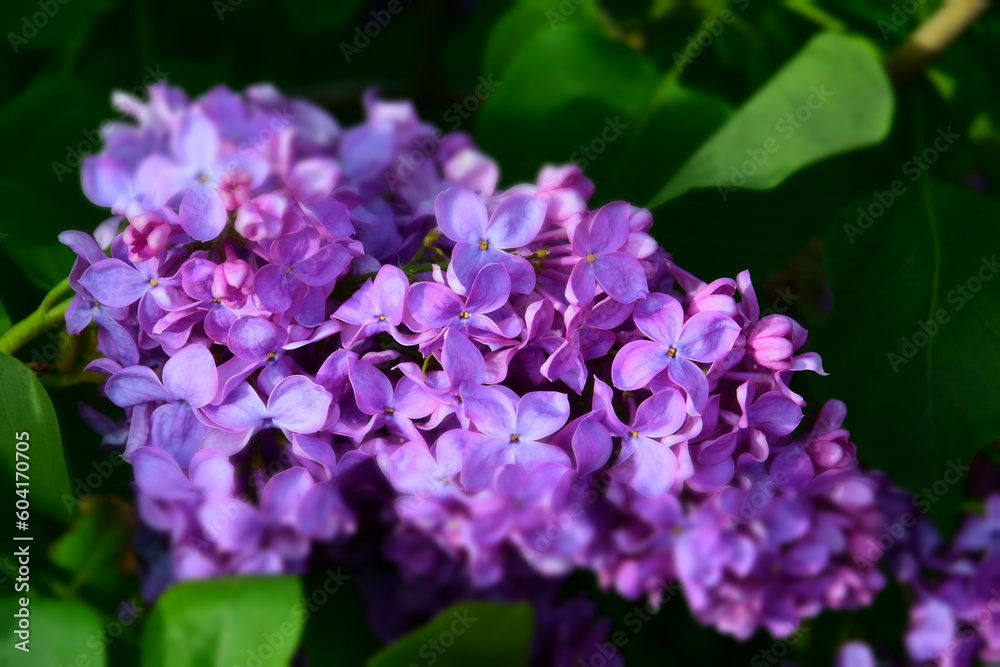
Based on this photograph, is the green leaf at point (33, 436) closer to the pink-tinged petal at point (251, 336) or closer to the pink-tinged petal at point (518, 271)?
the pink-tinged petal at point (251, 336)

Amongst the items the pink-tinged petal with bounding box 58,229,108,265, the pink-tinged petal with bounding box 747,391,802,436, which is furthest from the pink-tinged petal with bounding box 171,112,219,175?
the pink-tinged petal with bounding box 747,391,802,436

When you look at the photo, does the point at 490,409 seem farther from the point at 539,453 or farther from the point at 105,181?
the point at 105,181

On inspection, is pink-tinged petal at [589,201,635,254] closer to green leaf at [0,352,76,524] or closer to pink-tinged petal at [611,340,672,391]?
pink-tinged petal at [611,340,672,391]

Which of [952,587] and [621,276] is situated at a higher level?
[621,276]

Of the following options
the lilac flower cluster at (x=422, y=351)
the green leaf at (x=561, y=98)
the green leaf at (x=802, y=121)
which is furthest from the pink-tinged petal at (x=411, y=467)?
the green leaf at (x=561, y=98)

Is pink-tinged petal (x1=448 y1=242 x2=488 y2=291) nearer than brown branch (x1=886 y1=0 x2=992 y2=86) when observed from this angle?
Yes

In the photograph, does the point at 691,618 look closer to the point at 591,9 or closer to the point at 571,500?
the point at 571,500

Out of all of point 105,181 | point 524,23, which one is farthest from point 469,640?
point 524,23
